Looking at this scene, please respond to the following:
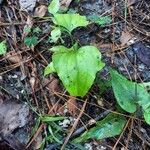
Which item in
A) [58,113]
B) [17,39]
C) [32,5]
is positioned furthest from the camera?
[32,5]

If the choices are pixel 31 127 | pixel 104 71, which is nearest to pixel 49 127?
pixel 31 127

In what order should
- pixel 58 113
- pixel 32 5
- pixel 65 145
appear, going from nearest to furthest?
pixel 65 145
pixel 58 113
pixel 32 5

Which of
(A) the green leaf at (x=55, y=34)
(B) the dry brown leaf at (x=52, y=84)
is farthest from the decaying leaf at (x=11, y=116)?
(A) the green leaf at (x=55, y=34)

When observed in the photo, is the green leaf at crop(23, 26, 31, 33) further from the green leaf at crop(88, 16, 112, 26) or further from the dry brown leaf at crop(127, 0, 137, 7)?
the dry brown leaf at crop(127, 0, 137, 7)

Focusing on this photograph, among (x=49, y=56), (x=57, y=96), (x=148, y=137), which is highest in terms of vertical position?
(x=49, y=56)

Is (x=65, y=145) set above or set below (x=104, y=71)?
below

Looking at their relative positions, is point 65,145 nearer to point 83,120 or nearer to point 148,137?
point 83,120

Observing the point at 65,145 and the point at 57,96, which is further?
the point at 57,96
